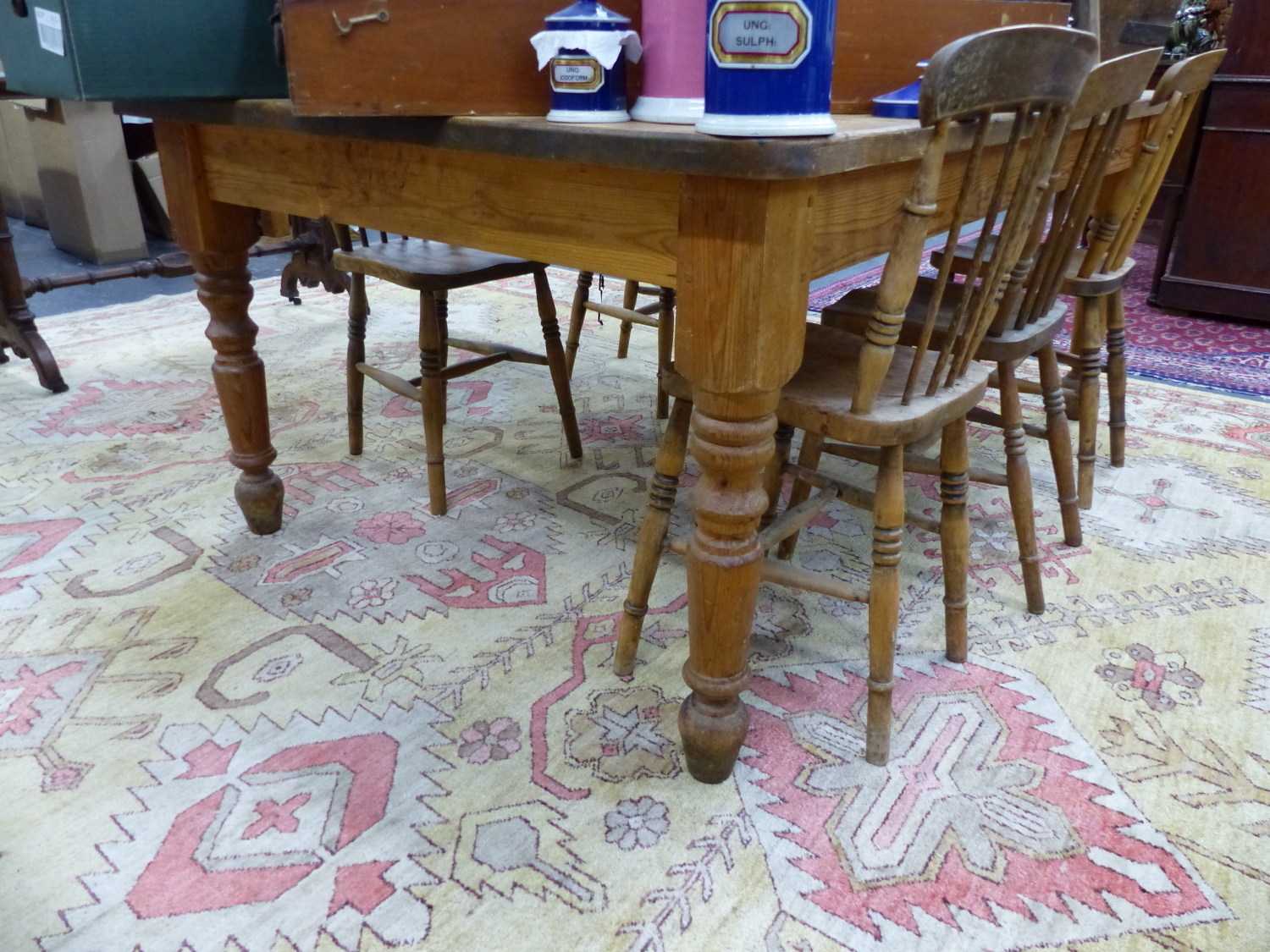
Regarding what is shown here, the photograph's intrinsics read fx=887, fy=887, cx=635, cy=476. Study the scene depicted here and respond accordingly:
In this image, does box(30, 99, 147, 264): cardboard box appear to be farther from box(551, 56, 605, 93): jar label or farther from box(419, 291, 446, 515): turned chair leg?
box(551, 56, 605, 93): jar label

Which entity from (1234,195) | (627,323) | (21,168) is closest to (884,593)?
(627,323)

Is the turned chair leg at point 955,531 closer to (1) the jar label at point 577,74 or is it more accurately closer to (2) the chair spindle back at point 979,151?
(2) the chair spindle back at point 979,151

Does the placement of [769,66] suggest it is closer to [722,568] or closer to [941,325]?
[722,568]

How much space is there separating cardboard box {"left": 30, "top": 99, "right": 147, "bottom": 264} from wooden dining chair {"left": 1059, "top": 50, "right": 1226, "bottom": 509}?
408 centimetres

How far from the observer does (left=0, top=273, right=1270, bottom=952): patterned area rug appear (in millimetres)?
1095

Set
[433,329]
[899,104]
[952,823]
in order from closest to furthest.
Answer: [952,823] → [899,104] → [433,329]

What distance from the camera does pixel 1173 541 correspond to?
76.1 inches

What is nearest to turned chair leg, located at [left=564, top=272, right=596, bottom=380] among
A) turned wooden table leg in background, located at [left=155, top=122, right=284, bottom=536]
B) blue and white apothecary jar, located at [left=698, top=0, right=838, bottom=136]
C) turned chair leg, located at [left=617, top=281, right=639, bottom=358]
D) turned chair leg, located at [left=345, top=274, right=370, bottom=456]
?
turned chair leg, located at [left=617, top=281, right=639, bottom=358]

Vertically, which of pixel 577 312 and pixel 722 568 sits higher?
pixel 722 568

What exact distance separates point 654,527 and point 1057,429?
93cm

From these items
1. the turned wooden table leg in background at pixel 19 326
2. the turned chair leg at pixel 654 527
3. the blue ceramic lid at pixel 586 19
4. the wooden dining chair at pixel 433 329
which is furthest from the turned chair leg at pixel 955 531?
the turned wooden table leg in background at pixel 19 326

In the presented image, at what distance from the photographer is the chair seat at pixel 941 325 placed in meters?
1.53

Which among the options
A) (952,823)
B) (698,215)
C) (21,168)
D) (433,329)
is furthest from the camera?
(21,168)

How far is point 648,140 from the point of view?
95cm
